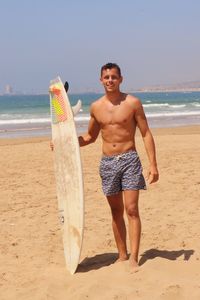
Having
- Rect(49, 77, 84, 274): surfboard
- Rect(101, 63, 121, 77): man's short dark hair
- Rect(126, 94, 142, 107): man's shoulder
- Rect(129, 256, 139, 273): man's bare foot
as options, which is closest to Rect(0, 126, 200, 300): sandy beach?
Rect(129, 256, 139, 273): man's bare foot

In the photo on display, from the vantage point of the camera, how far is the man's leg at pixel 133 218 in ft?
12.9

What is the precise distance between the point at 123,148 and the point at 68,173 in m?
0.53

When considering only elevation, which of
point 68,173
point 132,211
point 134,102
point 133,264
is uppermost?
point 134,102

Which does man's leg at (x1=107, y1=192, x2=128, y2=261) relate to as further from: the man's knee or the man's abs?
the man's abs

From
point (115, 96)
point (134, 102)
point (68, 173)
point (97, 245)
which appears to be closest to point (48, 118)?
point (97, 245)

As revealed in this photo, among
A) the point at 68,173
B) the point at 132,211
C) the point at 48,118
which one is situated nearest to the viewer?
the point at 132,211

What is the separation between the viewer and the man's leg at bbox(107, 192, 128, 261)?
162 inches

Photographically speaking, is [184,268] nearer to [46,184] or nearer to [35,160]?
[46,184]

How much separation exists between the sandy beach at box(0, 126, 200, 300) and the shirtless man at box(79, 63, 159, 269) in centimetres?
37

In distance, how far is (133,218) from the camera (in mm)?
3959

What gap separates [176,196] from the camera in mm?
6832

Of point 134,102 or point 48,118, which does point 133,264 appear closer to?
point 134,102

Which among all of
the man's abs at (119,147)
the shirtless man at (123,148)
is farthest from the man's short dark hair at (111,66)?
the man's abs at (119,147)

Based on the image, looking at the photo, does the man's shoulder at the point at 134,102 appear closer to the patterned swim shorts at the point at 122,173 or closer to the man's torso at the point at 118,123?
the man's torso at the point at 118,123
